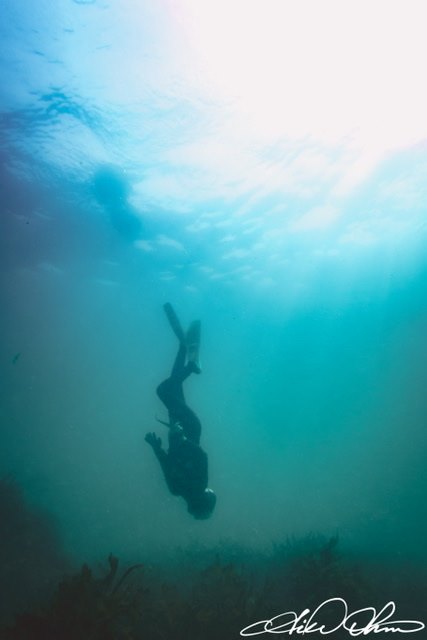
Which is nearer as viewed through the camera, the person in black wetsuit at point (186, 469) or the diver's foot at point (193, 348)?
the person in black wetsuit at point (186, 469)

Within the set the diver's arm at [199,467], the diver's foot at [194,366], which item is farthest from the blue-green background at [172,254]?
the diver's foot at [194,366]

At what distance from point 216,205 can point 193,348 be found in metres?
12.4

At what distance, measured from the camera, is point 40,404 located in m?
71.9

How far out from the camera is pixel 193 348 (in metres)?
9.52

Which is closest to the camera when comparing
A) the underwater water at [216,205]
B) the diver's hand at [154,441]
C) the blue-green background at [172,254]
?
the diver's hand at [154,441]

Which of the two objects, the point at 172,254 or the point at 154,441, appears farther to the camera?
the point at 172,254

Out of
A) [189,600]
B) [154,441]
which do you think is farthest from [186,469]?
[189,600]

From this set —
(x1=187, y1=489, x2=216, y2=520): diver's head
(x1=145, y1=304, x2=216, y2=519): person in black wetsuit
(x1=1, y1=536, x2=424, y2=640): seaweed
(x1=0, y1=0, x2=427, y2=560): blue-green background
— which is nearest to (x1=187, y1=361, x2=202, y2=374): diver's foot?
(x1=145, y1=304, x2=216, y2=519): person in black wetsuit

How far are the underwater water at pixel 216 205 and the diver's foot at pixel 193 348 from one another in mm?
8914

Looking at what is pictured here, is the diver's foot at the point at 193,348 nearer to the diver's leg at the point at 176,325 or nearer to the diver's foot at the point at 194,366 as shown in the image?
the diver's foot at the point at 194,366

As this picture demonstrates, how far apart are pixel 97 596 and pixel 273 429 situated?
106 m

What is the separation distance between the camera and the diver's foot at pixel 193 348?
9336 mm
